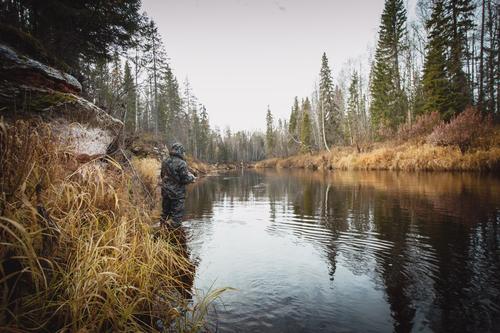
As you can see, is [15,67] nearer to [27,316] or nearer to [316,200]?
[27,316]

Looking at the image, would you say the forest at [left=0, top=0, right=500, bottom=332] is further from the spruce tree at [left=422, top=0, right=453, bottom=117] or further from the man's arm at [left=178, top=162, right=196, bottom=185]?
the spruce tree at [left=422, top=0, right=453, bottom=117]

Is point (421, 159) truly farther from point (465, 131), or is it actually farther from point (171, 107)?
point (171, 107)

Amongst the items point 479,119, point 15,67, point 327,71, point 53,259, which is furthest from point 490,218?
point 327,71

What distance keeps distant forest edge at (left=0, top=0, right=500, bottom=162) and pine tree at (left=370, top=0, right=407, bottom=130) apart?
0.11 m

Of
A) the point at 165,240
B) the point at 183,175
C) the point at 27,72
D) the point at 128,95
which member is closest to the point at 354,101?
the point at 128,95

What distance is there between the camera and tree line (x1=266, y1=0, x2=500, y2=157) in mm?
23703

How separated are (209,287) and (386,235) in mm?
4252

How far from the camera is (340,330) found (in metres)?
2.80

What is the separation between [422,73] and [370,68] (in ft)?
26.4

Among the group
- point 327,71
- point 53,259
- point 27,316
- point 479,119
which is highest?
point 327,71

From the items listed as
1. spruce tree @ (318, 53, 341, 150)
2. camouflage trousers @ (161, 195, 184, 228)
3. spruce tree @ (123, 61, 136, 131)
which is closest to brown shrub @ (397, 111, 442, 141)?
spruce tree @ (318, 53, 341, 150)

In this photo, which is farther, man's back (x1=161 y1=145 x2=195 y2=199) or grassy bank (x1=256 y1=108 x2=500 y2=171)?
grassy bank (x1=256 y1=108 x2=500 y2=171)

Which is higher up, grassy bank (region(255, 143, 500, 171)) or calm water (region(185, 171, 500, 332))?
grassy bank (region(255, 143, 500, 171))

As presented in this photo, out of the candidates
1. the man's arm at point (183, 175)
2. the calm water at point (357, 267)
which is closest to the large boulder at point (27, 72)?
the man's arm at point (183, 175)
